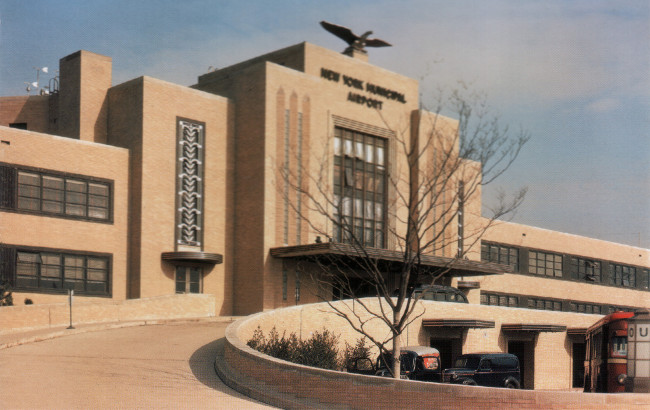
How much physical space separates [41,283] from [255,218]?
34.6 ft

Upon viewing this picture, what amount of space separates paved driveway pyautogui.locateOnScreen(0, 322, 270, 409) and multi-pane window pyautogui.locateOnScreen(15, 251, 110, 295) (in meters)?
7.88

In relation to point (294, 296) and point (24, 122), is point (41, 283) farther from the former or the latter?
point (24, 122)

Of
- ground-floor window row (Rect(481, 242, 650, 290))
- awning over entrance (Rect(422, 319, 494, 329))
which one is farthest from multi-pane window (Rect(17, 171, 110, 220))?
ground-floor window row (Rect(481, 242, 650, 290))

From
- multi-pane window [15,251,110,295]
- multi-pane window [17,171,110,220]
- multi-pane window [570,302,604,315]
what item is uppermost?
multi-pane window [17,171,110,220]

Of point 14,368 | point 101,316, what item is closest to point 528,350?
point 101,316

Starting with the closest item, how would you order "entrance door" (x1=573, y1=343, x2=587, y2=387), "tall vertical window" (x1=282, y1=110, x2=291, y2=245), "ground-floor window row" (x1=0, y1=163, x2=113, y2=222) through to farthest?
"ground-floor window row" (x1=0, y1=163, x2=113, y2=222) → "tall vertical window" (x1=282, y1=110, x2=291, y2=245) → "entrance door" (x1=573, y1=343, x2=587, y2=387)

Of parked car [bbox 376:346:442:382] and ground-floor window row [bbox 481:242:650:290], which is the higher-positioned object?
ground-floor window row [bbox 481:242:650:290]

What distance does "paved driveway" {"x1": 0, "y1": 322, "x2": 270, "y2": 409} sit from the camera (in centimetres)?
1764

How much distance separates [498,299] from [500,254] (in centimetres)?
318

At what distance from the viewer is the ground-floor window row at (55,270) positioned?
115 ft

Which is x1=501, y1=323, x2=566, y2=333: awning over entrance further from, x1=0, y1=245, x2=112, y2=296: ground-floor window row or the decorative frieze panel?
x1=0, y1=245, x2=112, y2=296: ground-floor window row

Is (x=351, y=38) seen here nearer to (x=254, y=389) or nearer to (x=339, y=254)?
(x=339, y=254)

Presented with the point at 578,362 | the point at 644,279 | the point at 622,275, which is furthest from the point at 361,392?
the point at 644,279

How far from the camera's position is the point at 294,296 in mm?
41750
